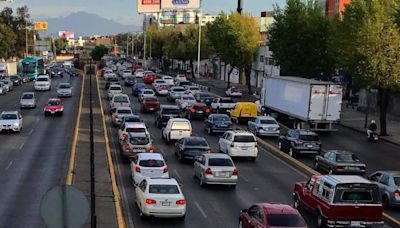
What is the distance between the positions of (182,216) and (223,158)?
6163mm

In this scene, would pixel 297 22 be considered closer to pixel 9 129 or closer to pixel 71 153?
pixel 9 129

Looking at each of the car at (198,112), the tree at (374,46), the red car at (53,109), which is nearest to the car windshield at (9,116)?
the red car at (53,109)

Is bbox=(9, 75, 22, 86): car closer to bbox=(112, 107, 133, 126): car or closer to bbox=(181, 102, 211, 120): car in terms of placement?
bbox=(181, 102, 211, 120): car

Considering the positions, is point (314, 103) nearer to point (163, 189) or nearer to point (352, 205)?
point (352, 205)

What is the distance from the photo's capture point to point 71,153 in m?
31.0

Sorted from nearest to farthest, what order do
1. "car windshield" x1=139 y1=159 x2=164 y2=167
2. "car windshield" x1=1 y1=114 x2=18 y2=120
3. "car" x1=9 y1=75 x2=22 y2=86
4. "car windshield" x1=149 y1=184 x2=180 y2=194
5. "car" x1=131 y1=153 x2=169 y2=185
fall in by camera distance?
"car windshield" x1=149 y1=184 x2=180 y2=194, "car" x1=131 y1=153 x2=169 y2=185, "car windshield" x1=139 y1=159 x2=164 y2=167, "car windshield" x1=1 y1=114 x2=18 y2=120, "car" x1=9 y1=75 x2=22 y2=86

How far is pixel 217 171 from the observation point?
24141 millimetres

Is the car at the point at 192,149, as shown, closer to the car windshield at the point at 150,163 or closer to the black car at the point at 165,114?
the car windshield at the point at 150,163

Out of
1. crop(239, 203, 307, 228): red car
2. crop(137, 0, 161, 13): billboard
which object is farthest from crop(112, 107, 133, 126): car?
crop(137, 0, 161, 13): billboard

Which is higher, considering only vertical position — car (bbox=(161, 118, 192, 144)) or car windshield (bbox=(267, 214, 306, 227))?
car windshield (bbox=(267, 214, 306, 227))

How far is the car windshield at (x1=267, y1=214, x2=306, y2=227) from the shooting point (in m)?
15.3

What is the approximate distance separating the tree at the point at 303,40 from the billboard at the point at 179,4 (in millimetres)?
76592

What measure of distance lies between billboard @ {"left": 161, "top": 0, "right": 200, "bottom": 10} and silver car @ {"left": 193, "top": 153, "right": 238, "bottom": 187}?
383ft

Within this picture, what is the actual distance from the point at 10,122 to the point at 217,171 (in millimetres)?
20436
